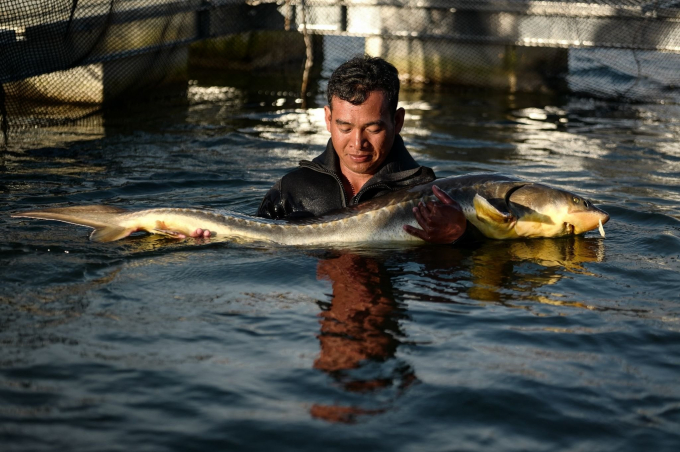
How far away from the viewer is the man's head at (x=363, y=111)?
5961 millimetres

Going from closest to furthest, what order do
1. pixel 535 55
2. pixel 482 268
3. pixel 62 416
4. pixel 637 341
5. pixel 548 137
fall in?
1. pixel 62 416
2. pixel 637 341
3. pixel 482 268
4. pixel 548 137
5. pixel 535 55

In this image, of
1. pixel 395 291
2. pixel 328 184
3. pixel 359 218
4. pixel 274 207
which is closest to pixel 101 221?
pixel 274 207

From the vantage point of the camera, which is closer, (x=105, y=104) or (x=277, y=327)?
(x=277, y=327)

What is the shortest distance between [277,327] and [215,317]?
378 mm

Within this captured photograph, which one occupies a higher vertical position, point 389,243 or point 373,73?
point 373,73

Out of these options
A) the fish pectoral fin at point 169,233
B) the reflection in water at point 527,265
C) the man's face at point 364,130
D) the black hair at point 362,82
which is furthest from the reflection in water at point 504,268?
the fish pectoral fin at point 169,233

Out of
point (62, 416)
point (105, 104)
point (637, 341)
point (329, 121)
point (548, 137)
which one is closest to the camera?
point (62, 416)

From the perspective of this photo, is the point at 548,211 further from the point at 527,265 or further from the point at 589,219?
the point at 527,265

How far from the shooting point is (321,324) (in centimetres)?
466

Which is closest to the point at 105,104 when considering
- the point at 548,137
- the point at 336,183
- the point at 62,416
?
the point at 548,137

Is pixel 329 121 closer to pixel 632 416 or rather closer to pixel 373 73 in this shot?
pixel 373 73

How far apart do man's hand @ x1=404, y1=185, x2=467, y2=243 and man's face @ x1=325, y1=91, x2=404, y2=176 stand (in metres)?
0.54

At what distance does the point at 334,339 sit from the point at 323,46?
43.2 feet

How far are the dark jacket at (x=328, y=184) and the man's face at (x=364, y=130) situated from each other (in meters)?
0.12
